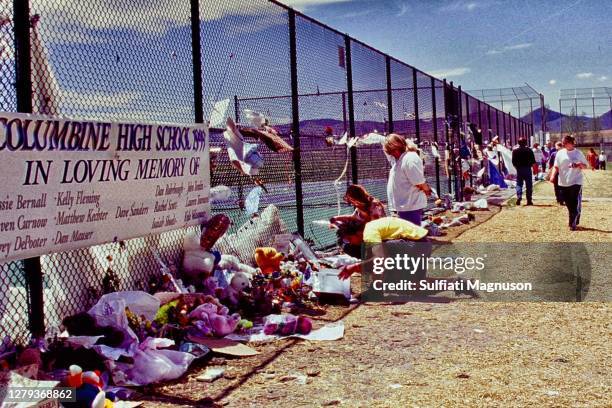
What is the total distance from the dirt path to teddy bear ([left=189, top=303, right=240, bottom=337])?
12.6 inches

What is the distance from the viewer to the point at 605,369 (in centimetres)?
473

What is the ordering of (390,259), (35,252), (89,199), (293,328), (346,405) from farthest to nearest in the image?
(390,259) → (293,328) → (89,199) → (35,252) → (346,405)

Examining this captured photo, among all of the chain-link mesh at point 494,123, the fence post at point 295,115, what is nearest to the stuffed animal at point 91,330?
the fence post at point 295,115

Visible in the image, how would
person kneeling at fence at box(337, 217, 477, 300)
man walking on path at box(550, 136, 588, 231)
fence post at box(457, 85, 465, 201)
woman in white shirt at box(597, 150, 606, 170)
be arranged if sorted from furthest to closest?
woman in white shirt at box(597, 150, 606, 170) < fence post at box(457, 85, 465, 201) < man walking on path at box(550, 136, 588, 231) < person kneeling at fence at box(337, 217, 477, 300)

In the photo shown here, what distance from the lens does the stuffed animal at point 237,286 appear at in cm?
669

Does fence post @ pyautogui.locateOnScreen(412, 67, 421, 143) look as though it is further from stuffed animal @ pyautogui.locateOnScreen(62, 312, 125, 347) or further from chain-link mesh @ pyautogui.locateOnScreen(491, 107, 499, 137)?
chain-link mesh @ pyautogui.locateOnScreen(491, 107, 499, 137)

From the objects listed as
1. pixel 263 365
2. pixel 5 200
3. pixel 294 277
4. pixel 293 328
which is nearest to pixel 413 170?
pixel 294 277

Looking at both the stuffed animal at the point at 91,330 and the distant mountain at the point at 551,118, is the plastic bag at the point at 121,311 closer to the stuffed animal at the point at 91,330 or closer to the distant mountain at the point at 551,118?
the stuffed animal at the point at 91,330

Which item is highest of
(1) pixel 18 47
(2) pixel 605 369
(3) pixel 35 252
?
(1) pixel 18 47

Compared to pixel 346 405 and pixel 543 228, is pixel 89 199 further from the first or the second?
pixel 543 228

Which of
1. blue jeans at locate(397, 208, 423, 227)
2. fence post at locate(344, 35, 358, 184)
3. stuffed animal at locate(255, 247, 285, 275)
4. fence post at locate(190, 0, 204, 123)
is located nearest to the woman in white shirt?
fence post at locate(344, 35, 358, 184)

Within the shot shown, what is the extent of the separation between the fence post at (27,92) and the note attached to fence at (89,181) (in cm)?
28

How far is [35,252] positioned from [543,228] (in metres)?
10.4

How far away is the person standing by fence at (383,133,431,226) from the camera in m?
8.37
